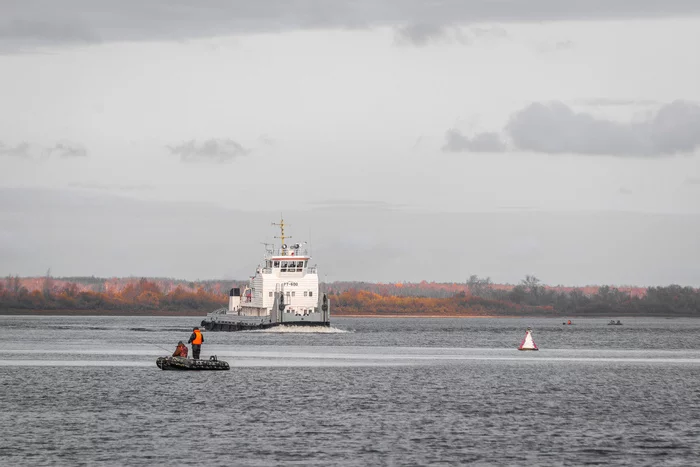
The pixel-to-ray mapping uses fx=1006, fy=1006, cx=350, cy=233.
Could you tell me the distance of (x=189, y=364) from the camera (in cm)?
6312

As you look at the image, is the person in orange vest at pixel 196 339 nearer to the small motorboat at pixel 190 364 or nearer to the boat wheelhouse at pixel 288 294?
the small motorboat at pixel 190 364

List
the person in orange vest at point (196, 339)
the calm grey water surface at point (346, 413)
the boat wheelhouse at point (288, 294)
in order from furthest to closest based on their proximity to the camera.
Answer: the boat wheelhouse at point (288, 294) < the person in orange vest at point (196, 339) < the calm grey water surface at point (346, 413)

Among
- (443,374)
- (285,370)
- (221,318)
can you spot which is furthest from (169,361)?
(221,318)

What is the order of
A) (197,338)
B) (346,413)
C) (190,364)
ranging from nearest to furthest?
(346,413)
(197,338)
(190,364)

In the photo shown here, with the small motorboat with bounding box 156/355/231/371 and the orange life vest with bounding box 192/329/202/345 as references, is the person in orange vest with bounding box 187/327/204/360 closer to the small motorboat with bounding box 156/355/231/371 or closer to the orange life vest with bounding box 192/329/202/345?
the orange life vest with bounding box 192/329/202/345

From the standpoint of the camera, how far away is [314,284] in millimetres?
121375

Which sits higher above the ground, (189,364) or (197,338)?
(197,338)

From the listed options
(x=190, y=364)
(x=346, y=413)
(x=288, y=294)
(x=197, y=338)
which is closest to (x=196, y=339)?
(x=197, y=338)

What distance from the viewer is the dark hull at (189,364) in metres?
62.8

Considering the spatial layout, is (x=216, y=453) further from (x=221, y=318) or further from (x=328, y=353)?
(x=221, y=318)

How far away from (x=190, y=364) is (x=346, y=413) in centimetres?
2155

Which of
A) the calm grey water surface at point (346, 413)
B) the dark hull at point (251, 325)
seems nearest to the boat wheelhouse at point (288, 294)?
the dark hull at point (251, 325)

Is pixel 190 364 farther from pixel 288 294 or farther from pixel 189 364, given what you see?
pixel 288 294

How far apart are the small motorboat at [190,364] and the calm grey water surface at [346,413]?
0.59m
